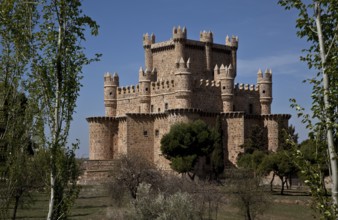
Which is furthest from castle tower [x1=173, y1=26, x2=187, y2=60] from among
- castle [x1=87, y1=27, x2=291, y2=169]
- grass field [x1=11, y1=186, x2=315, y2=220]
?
grass field [x1=11, y1=186, x2=315, y2=220]

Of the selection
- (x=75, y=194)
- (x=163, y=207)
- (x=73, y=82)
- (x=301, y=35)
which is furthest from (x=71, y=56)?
(x=163, y=207)

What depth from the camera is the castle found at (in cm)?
4908

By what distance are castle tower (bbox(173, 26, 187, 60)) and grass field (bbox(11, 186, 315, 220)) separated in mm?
19023

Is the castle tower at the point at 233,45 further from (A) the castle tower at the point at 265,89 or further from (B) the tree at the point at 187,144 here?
Result: (B) the tree at the point at 187,144

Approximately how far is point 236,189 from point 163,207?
787cm

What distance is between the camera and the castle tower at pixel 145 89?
51.9 m

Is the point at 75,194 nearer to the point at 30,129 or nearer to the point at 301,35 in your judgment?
the point at 30,129

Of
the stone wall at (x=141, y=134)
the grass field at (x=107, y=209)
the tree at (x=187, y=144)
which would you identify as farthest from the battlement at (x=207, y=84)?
the grass field at (x=107, y=209)

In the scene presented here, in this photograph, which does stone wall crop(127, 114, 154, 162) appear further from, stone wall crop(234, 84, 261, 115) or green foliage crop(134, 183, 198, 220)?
green foliage crop(134, 183, 198, 220)

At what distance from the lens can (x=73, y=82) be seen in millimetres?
12562

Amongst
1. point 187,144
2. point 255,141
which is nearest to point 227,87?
point 255,141

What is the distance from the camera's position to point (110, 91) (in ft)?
182

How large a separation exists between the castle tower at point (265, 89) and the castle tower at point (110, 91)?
14.4 metres

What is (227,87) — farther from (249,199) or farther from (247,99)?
(249,199)
